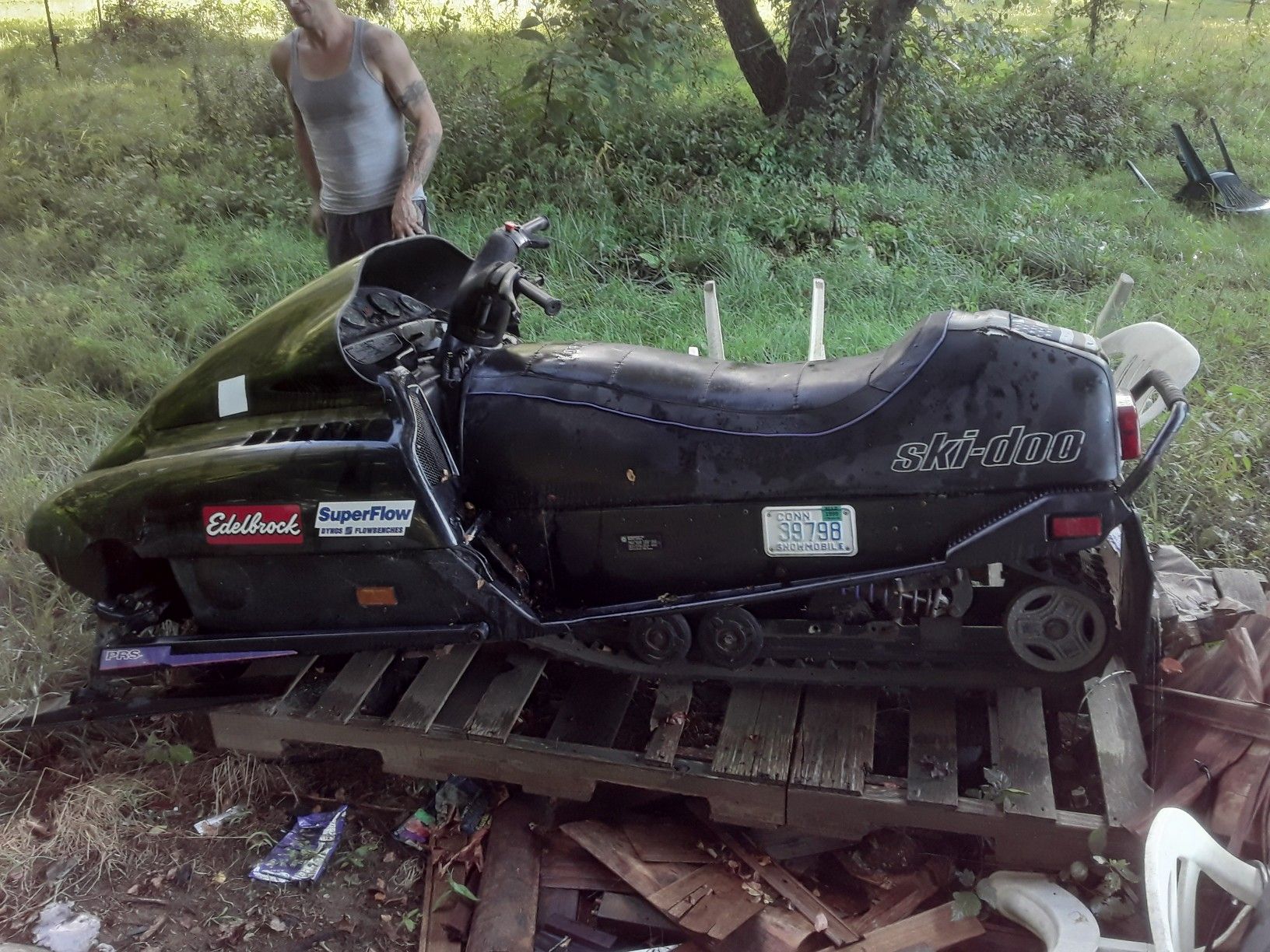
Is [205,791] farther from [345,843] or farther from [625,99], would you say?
[625,99]

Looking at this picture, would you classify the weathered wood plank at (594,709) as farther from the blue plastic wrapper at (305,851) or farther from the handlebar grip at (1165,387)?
the handlebar grip at (1165,387)

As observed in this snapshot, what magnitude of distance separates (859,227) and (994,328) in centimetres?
411

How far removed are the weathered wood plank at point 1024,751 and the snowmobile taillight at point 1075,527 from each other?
557 millimetres

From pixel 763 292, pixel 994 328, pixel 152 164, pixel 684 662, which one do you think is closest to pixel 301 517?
pixel 684 662

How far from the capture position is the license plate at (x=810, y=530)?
2.18m

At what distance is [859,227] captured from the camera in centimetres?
595

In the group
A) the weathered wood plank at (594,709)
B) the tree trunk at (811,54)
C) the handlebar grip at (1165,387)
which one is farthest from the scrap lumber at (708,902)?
the tree trunk at (811,54)

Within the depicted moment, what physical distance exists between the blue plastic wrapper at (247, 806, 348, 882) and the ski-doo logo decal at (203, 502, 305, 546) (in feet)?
2.58

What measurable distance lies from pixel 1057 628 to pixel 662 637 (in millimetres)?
910

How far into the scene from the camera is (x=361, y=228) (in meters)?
3.85

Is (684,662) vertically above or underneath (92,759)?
above

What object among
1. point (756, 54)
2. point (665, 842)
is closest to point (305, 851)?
point (665, 842)

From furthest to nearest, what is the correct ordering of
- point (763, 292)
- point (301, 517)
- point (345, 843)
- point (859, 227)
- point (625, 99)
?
point (625, 99) < point (859, 227) < point (763, 292) < point (345, 843) < point (301, 517)

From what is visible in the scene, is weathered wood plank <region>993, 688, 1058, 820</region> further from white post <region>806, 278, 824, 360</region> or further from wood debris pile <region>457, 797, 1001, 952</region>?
white post <region>806, 278, 824, 360</region>
